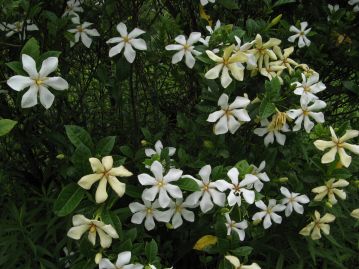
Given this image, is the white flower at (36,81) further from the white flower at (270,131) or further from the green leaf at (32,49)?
the white flower at (270,131)

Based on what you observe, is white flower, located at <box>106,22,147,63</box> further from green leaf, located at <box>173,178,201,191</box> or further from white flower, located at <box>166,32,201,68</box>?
green leaf, located at <box>173,178,201,191</box>

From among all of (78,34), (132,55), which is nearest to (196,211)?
(132,55)

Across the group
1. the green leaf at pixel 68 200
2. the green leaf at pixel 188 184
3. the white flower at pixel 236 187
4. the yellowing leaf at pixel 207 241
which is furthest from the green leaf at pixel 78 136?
the yellowing leaf at pixel 207 241

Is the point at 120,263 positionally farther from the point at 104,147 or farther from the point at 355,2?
the point at 355,2

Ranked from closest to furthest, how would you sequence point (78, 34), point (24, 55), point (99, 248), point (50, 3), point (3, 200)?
point (24, 55) → point (99, 248) → point (78, 34) → point (50, 3) → point (3, 200)

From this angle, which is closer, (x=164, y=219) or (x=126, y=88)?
(x=164, y=219)

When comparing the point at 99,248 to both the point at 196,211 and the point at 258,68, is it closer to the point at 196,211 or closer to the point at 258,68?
the point at 196,211
